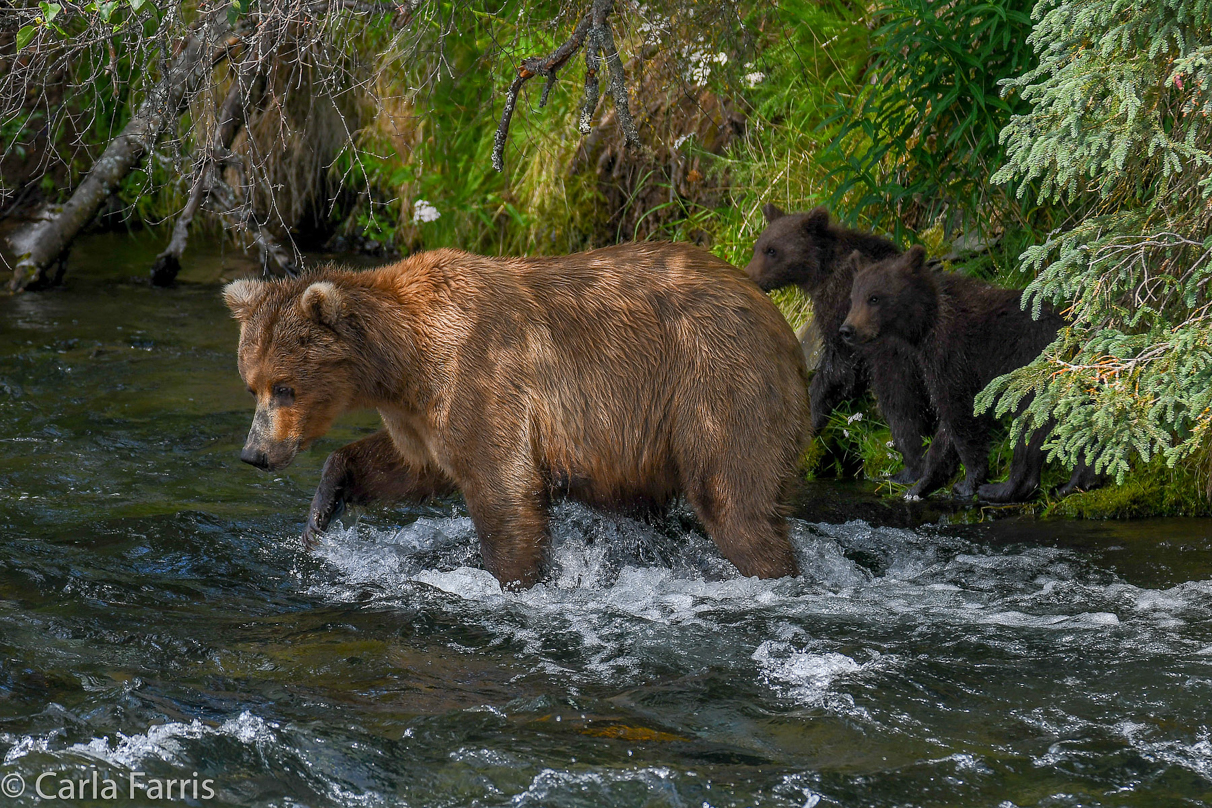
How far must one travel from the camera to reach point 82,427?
7504 millimetres

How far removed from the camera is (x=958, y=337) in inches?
245

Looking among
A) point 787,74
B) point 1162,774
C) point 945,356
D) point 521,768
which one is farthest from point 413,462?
point 787,74

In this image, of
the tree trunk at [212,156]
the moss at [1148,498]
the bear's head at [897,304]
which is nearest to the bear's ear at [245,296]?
the tree trunk at [212,156]

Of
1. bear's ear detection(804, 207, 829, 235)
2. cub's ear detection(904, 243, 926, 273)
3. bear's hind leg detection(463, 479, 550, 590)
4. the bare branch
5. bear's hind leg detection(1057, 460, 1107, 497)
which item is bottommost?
bear's hind leg detection(463, 479, 550, 590)

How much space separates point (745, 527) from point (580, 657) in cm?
98

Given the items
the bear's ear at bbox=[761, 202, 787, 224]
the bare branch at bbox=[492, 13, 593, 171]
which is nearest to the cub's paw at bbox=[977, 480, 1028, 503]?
the bear's ear at bbox=[761, 202, 787, 224]

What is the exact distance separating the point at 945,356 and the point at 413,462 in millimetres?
2636

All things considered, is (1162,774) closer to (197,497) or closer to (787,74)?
(197,497)

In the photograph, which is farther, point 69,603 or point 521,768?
point 69,603

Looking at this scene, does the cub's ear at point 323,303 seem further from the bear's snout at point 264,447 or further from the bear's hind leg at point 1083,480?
the bear's hind leg at point 1083,480

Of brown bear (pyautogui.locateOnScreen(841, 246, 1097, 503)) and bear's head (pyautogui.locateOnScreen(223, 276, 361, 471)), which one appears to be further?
brown bear (pyautogui.locateOnScreen(841, 246, 1097, 503))

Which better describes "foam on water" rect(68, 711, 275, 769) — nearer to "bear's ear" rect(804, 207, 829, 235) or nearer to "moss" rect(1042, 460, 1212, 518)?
"moss" rect(1042, 460, 1212, 518)

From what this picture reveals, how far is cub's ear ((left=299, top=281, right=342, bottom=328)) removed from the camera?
4.84 metres

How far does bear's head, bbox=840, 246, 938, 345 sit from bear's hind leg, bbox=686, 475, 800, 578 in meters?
1.60
